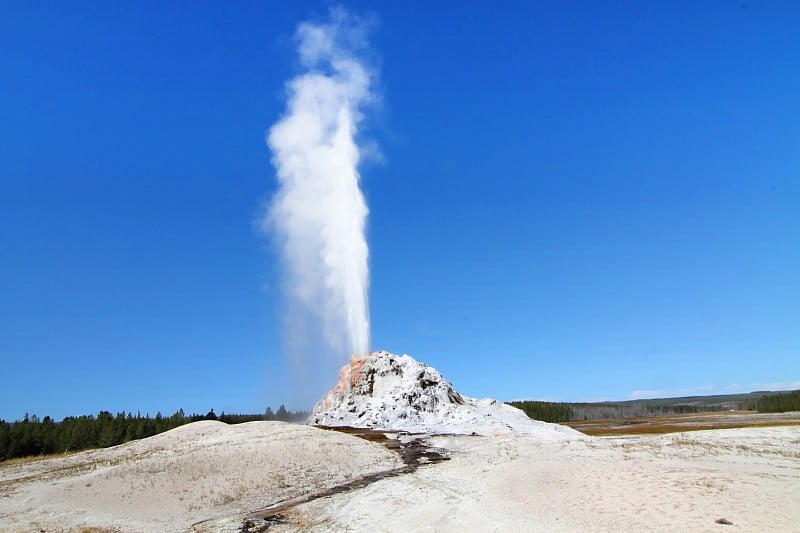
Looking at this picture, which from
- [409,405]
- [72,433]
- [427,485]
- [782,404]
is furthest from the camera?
[782,404]

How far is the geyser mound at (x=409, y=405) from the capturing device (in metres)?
62.7

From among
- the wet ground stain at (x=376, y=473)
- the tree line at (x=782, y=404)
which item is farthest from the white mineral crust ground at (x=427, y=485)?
the tree line at (x=782, y=404)

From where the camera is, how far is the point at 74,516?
2664 centimetres

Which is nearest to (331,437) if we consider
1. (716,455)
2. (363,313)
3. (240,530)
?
(240,530)

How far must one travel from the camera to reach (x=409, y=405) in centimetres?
7188

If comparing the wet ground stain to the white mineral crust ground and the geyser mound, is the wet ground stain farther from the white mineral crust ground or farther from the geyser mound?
the geyser mound

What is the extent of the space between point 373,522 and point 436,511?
2.91 m

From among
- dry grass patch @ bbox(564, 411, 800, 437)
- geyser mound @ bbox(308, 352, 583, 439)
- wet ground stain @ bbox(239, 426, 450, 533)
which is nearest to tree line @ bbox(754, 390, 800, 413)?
dry grass patch @ bbox(564, 411, 800, 437)

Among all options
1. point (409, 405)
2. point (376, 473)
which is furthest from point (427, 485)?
point (409, 405)

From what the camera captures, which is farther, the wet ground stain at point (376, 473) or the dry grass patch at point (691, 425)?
the dry grass patch at point (691, 425)

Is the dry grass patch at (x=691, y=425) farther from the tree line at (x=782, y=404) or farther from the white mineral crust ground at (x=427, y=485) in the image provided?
the white mineral crust ground at (x=427, y=485)

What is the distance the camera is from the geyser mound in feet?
206

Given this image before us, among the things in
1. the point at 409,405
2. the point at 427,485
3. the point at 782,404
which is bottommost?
the point at 427,485

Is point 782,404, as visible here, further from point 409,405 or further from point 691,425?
point 409,405
